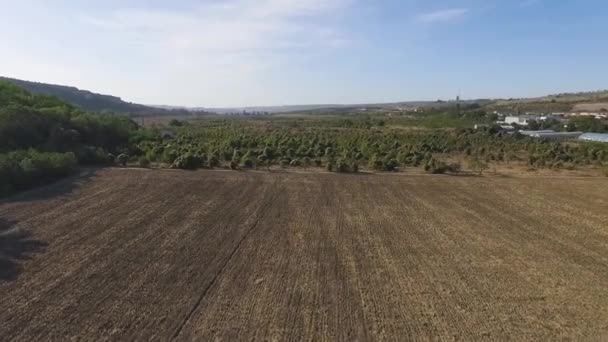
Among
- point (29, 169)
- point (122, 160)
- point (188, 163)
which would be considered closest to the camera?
point (29, 169)

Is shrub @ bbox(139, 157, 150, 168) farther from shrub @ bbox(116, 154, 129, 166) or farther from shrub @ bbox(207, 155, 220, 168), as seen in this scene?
shrub @ bbox(207, 155, 220, 168)

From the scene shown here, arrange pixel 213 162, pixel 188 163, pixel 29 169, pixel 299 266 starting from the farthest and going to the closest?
pixel 213 162, pixel 188 163, pixel 29 169, pixel 299 266

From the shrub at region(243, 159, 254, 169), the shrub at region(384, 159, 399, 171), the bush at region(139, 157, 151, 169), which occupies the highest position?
the bush at region(139, 157, 151, 169)

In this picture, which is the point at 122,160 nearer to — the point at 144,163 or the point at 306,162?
the point at 144,163

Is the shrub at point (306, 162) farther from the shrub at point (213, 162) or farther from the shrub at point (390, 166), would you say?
the shrub at point (213, 162)

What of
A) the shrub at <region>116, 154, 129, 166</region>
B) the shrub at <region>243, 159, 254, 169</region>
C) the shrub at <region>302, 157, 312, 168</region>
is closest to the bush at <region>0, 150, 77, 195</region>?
the shrub at <region>116, 154, 129, 166</region>

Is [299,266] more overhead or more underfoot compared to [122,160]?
more overhead

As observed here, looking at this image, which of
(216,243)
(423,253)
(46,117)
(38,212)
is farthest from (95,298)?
(46,117)

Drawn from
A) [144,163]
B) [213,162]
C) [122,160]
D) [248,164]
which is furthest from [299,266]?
[122,160]

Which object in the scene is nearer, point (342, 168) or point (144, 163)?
point (342, 168)

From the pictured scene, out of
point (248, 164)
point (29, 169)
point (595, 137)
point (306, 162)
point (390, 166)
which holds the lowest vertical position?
point (595, 137)
